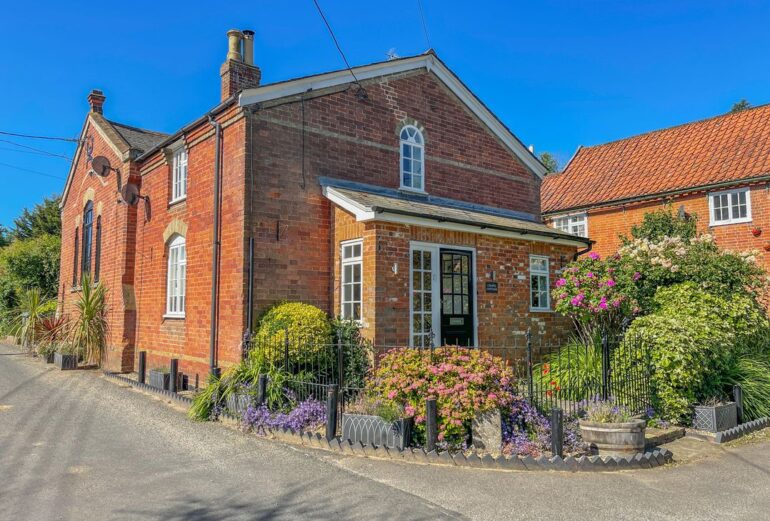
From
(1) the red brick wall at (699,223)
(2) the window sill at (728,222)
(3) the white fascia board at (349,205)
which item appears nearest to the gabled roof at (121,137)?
(3) the white fascia board at (349,205)

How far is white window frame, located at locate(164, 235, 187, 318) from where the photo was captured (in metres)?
12.6

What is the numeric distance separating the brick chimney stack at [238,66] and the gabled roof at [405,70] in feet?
4.65

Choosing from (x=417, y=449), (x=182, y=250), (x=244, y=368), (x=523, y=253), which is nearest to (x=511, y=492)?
(x=417, y=449)

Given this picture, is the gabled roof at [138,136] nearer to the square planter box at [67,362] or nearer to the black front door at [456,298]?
the square planter box at [67,362]

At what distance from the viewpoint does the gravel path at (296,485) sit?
504 centimetres

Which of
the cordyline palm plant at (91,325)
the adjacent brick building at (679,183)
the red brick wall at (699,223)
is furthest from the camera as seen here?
the adjacent brick building at (679,183)

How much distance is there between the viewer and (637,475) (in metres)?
6.24

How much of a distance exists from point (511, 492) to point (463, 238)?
6357 mm

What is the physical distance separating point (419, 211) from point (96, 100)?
13876mm

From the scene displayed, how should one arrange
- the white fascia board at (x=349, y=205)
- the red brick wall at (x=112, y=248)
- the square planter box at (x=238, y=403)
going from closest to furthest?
the square planter box at (x=238, y=403), the white fascia board at (x=349, y=205), the red brick wall at (x=112, y=248)

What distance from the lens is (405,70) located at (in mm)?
13297

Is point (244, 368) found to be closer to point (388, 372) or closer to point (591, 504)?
point (388, 372)

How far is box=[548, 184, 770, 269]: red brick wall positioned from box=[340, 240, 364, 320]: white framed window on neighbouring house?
11.0m

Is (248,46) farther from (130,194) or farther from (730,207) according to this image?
(730,207)
